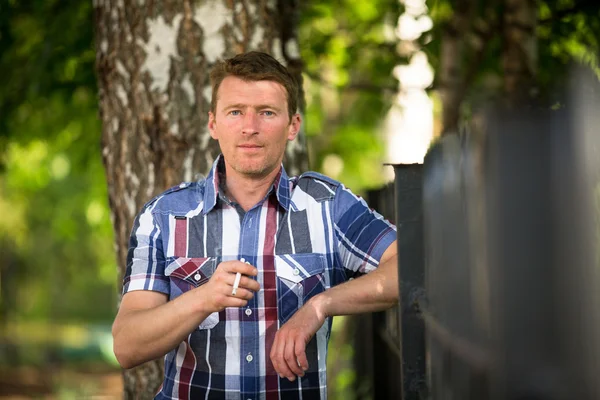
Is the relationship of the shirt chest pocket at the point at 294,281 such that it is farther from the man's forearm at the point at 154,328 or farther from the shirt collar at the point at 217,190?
the man's forearm at the point at 154,328

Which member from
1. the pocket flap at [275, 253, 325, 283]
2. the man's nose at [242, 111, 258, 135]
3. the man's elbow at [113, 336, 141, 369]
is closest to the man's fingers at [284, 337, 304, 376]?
the pocket flap at [275, 253, 325, 283]

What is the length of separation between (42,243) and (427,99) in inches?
505

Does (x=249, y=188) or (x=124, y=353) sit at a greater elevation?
(x=249, y=188)

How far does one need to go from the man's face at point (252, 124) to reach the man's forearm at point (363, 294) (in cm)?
51

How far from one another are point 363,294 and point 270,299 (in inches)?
12.7

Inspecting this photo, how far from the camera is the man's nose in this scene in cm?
277

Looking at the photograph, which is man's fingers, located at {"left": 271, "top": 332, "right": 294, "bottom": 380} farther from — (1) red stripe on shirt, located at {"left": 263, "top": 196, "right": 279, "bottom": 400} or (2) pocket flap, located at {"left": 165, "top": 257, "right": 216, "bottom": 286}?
(2) pocket flap, located at {"left": 165, "top": 257, "right": 216, "bottom": 286}

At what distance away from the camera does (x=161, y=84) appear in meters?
3.67

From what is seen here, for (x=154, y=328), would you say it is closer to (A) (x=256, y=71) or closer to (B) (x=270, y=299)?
(B) (x=270, y=299)

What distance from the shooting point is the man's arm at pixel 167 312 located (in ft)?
7.35

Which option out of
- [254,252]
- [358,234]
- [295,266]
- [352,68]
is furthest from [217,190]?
[352,68]

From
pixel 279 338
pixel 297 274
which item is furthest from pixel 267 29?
pixel 279 338

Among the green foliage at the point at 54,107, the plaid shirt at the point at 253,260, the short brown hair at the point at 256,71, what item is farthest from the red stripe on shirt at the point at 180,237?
the green foliage at the point at 54,107

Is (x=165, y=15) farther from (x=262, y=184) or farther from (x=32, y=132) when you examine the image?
(x=32, y=132)
